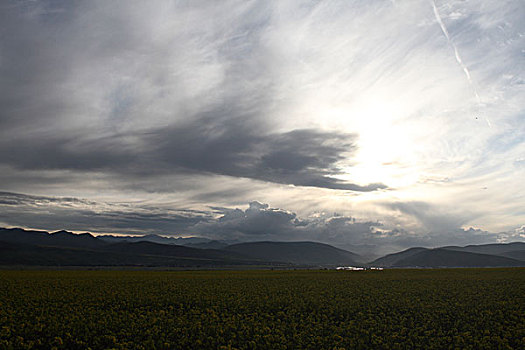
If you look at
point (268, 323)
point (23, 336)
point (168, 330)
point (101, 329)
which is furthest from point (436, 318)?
point (23, 336)

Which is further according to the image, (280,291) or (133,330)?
(280,291)

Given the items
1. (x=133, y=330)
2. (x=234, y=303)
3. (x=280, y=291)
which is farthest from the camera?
(x=280, y=291)

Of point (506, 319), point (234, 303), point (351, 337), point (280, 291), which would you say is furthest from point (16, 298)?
point (506, 319)

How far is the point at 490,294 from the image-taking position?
145 feet

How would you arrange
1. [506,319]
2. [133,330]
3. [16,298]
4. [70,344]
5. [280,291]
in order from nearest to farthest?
[70,344], [133,330], [506,319], [16,298], [280,291]

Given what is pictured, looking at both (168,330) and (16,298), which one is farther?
(16,298)

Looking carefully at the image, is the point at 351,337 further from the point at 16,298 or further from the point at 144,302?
the point at 16,298

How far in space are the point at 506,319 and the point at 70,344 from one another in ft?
115

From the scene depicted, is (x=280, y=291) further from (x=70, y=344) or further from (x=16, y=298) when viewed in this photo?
(x=16, y=298)

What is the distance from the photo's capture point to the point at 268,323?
29.6 meters

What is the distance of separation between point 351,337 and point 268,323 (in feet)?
22.4

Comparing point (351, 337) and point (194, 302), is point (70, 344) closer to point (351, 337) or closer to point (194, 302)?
point (194, 302)

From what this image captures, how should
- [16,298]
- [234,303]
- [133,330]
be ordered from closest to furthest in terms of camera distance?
[133,330] < [234,303] < [16,298]

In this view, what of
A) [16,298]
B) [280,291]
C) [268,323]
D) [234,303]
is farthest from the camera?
[280,291]
